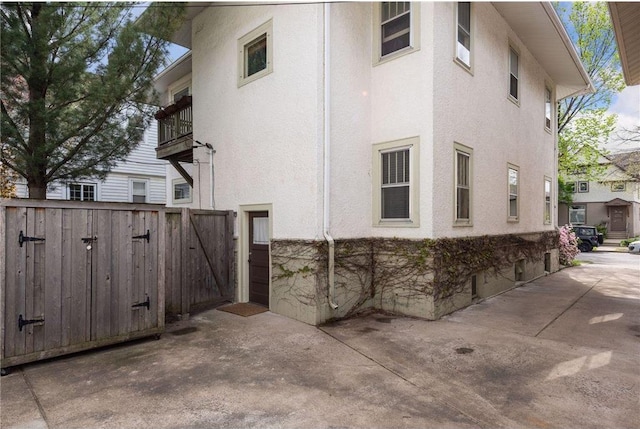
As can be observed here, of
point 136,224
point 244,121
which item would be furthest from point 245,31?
point 136,224

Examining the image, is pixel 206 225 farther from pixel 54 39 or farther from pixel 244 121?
pixel 54 39

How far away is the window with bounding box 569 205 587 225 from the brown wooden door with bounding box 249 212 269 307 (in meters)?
31.7

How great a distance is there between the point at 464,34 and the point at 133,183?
14.5 meters

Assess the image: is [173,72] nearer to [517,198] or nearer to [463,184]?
[463,184]

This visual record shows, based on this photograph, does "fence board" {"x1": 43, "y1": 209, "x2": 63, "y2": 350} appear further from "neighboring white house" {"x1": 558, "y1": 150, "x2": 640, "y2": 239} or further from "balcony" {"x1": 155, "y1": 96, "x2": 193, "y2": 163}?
"neighboring white house" {"x1": 558, "y1": 150, "x2": 640, "y2": 239}

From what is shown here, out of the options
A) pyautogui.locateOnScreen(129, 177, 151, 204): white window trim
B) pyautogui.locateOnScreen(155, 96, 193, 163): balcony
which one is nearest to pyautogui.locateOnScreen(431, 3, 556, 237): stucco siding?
pyautogui.locateOnScreen(155, 96, 193, 163): balcony

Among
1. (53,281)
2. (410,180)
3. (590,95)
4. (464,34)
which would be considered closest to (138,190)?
(53,281)

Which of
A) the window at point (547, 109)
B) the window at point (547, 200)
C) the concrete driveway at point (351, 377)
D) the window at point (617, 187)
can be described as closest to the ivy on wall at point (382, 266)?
the concrete driveway at point (351, 377)

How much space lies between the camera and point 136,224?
199 inches

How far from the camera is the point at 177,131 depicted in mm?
10102

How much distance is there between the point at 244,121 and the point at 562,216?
31139 millimetres

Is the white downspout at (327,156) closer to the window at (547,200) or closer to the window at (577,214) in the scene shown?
the window at (547,200)

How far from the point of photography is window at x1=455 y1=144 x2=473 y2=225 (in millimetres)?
6973

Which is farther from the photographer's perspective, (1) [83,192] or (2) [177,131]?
(1) [83,192]
